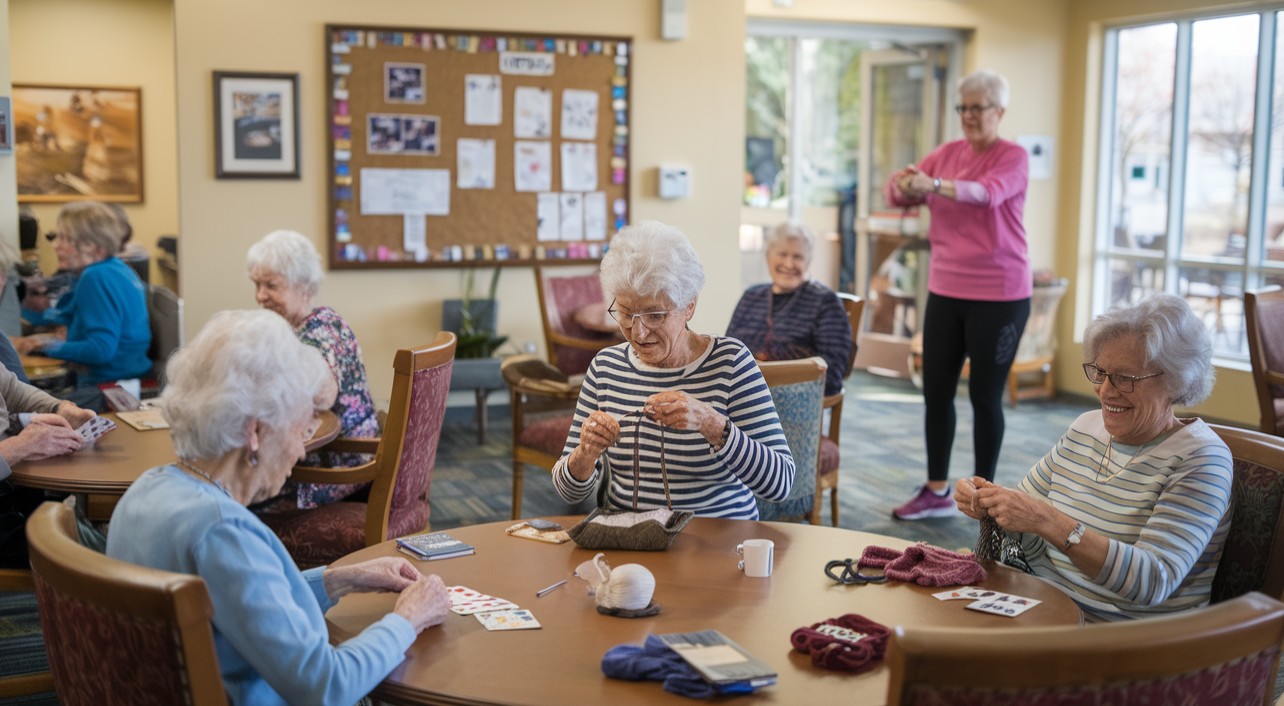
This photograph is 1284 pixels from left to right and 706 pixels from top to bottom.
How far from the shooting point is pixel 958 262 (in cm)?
502

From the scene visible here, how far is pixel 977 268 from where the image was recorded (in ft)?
16.3

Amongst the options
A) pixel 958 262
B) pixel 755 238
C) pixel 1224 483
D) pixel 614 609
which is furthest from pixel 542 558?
pixel 755 238

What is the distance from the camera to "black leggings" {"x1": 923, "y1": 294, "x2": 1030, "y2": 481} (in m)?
4.93

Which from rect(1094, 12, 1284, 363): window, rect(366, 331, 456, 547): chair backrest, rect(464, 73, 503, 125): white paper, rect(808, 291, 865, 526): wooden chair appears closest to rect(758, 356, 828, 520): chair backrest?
rect(808, 291, 865, 526): wooden chair

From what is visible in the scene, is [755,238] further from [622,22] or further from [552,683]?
[552,683]

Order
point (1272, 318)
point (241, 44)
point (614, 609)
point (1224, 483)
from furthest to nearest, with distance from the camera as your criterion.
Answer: point (241, 44) → point (1272, 318) → point (1224, 483) → point (614, 609)

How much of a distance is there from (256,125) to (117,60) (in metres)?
3.79

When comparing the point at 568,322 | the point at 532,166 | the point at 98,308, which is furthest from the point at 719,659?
the point at 532,166

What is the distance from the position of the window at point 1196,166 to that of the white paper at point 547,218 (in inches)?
149

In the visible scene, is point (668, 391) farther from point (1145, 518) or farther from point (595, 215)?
Answer: point (595, 215)

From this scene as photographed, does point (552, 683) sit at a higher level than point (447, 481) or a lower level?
higher

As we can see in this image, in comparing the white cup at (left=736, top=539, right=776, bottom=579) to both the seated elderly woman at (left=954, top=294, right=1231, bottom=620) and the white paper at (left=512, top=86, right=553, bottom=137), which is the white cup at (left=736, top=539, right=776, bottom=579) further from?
the white paper at (left=512, top=86, right=553, bottom=137)

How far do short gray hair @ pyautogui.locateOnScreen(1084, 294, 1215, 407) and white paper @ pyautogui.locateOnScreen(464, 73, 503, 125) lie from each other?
5010 mm

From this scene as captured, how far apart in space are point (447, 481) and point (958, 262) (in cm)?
255
